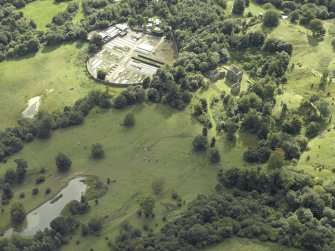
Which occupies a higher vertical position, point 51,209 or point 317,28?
point 317,28

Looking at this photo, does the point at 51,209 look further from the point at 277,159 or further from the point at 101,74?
the point at 277,159

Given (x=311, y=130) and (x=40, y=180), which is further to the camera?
(x=311, y=130)

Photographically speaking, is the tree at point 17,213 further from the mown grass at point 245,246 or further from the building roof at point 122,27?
the building roof at point 122,27

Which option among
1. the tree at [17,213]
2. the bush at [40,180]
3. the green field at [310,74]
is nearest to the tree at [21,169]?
the bush at [40,180]

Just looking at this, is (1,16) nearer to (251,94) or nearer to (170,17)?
(170,17)

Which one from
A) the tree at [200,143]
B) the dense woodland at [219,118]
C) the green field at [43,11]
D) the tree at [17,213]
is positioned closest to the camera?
the dense woodland at [219,118]

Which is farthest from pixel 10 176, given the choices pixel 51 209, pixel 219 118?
pixel 219 118

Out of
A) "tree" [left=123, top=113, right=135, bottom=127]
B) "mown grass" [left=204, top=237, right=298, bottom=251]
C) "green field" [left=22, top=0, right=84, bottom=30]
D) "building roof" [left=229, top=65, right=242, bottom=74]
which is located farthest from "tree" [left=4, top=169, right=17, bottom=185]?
"green field" [left=22, top=0, right=84, bottom=30]
